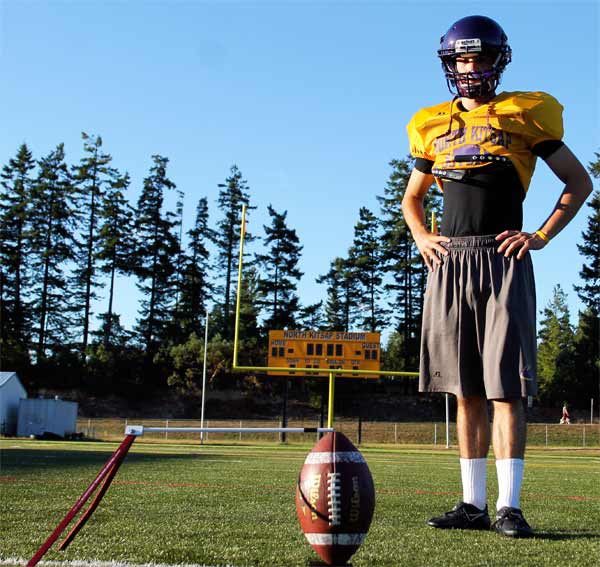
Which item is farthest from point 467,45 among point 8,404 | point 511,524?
point 8,404

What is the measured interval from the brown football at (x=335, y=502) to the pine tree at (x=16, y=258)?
43700 mm

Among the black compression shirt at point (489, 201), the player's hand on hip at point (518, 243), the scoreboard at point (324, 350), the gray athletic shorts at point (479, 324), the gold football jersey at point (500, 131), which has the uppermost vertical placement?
the scoreboard at point (324, 350)

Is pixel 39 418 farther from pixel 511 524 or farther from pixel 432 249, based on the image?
pixel 511 524

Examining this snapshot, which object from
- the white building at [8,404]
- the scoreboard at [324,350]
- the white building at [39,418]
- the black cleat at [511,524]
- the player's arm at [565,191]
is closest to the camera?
the black cleat at [511,524]

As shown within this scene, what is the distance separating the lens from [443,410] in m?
42.1

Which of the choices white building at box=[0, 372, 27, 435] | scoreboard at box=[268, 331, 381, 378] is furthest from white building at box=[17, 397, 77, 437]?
scoreboard at box=[268, 331, 381, 378]

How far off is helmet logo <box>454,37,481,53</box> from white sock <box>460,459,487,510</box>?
157 cm

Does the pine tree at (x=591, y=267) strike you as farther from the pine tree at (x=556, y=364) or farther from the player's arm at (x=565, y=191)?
the player's arm at (x=565, y=191)

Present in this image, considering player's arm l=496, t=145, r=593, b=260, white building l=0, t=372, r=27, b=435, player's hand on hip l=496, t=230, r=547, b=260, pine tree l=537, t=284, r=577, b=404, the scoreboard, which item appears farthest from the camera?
pine tree l=537, t=284, r=577, b=404

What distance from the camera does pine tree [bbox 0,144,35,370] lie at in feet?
146

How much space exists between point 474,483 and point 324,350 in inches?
937

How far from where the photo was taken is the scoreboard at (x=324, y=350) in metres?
26.9

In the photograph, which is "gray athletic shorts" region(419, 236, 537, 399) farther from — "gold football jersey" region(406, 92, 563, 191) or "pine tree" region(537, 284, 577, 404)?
"pine tree" region(537, 284, 577, 404)

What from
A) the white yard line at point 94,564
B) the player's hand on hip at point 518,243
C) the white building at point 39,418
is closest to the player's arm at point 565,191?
the player's hand on hip at point 518,243
